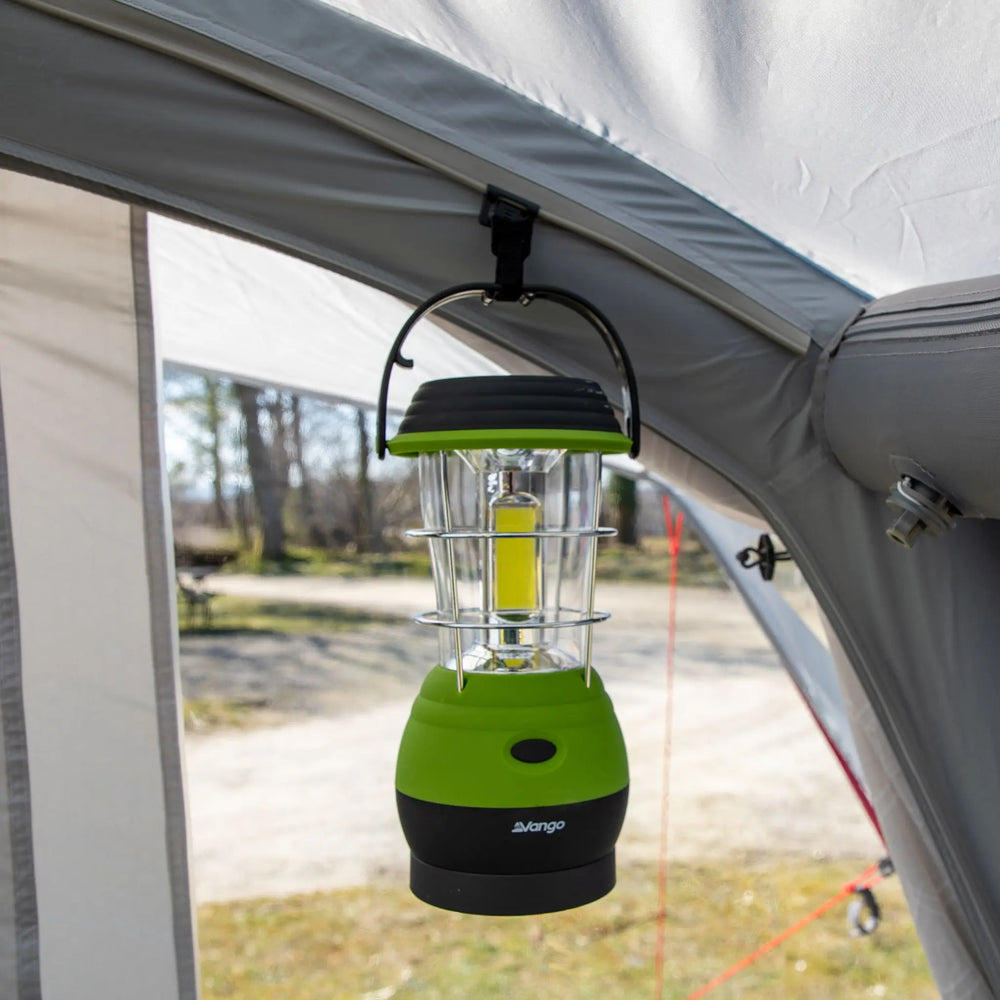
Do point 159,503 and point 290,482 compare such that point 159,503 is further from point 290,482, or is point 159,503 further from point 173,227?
point 290,482

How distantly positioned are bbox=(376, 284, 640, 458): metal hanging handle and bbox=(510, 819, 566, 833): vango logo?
254 millimetres

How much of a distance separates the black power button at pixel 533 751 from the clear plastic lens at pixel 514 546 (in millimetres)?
75

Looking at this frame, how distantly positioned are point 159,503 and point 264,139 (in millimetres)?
528

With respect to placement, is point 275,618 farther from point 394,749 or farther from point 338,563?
point 394,749

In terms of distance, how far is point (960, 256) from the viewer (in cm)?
95

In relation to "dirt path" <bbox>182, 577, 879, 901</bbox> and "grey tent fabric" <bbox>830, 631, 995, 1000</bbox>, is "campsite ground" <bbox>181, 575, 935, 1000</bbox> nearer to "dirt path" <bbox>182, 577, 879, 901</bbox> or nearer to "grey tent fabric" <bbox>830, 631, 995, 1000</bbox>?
"dirt path" <bbox>182, 577, 879, 901</bbox>

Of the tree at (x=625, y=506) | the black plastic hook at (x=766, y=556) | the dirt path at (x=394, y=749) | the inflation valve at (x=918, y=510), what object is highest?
the inflation valve at (x=918, y=510)

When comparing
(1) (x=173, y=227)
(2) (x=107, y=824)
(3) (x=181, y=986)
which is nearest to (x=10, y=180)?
(1) (x=173, y=227)

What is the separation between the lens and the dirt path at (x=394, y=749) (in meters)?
4.59

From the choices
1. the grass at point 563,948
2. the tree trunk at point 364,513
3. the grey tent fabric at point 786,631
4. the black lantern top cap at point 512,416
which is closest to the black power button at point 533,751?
the black lantern top cap at point 512,416

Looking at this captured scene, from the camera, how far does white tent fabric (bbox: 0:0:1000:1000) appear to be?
28.8 inches

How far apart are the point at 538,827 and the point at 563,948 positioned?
10.0 feet

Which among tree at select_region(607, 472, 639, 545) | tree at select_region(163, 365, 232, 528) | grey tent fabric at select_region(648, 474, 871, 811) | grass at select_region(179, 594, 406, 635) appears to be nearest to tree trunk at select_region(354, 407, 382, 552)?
grass at select_region(179, 594, 406, 635)

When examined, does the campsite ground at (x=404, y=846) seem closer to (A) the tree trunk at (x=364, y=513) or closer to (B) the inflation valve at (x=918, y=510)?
(A) the tree trunk at (x=364, y=513)
